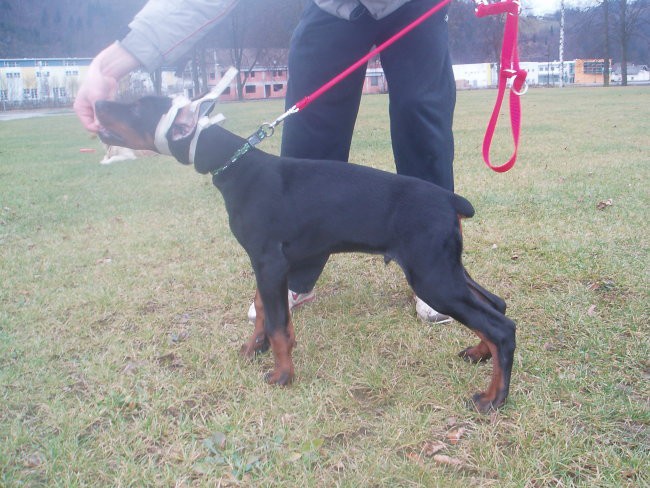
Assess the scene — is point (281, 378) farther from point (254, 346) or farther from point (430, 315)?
point (430, 315)

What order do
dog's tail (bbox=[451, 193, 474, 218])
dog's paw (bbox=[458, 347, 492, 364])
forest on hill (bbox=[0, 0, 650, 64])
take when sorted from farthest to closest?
forest on hill (bbox=[0, 0, 650, 64])
dog's paw (bbox=[458, 347, 492, 364])
dog's tail (bbox=[451, 193, 474, 218])

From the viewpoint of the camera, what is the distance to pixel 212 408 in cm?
229

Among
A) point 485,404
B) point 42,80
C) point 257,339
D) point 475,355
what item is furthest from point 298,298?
point 42,80

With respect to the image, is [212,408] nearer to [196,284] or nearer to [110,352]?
[110,352]

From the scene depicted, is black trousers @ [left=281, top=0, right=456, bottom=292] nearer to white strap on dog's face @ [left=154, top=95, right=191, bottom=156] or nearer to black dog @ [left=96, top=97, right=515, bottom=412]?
black dog @ [left=96, top=97, right=515, bottom=412]

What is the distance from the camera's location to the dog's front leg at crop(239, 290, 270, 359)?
8.91ft

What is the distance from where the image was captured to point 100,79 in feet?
7.88

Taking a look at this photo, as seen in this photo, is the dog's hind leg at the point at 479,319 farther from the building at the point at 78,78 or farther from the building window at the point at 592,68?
the building window at the point at 592,68

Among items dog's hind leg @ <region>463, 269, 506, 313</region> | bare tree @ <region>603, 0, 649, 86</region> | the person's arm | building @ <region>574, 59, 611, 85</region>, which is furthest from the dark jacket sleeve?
building @ <region>574, 59, 611, 85</region>

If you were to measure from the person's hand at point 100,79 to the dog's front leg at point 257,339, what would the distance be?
3.55ft

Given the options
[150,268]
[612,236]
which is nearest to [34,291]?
[150,268]

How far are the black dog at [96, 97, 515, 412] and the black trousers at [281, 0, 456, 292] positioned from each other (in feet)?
1.05

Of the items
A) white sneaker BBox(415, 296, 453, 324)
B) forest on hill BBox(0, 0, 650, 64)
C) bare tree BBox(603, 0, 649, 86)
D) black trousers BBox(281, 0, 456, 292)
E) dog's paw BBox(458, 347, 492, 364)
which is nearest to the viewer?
dog's paw BBox(458, 347, 492, 364)

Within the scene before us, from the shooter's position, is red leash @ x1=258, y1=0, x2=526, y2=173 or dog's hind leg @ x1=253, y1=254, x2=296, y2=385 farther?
red leash @ x1=258, y1=0, x2=526, y2=173
